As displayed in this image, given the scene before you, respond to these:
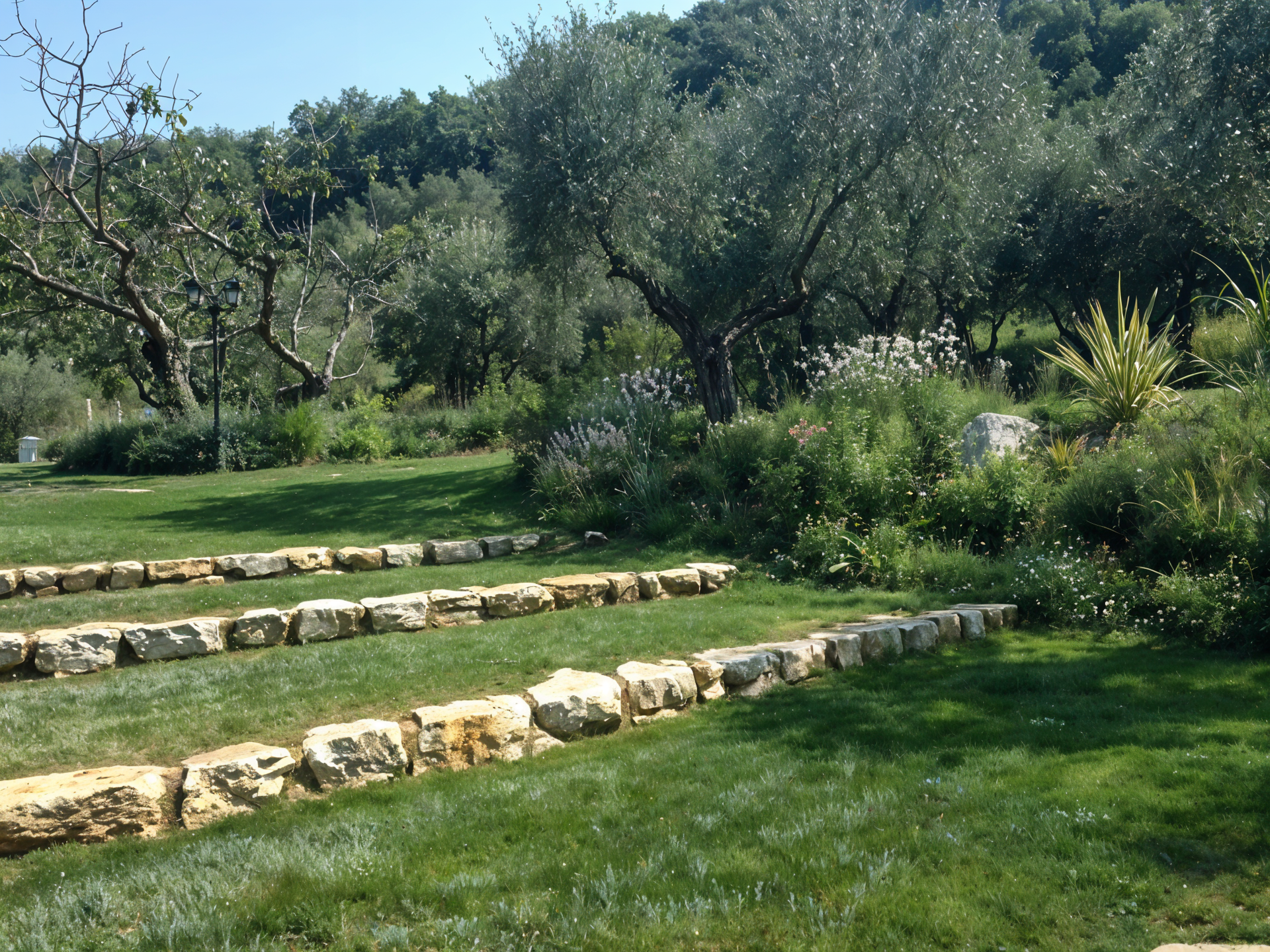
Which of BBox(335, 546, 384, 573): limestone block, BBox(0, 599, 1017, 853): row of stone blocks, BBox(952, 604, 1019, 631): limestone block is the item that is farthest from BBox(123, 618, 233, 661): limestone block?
BBox(952, 604, 1019, 631): limestone block

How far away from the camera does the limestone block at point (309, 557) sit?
854 cm

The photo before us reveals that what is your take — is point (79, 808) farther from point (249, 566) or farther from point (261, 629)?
point (249, 566)

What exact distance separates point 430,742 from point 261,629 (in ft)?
8.25

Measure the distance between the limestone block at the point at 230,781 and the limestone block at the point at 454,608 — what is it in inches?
108

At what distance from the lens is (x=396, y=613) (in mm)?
6297

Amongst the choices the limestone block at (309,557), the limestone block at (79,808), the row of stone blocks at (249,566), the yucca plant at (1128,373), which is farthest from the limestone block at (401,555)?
the yucca plant at (1128,373)

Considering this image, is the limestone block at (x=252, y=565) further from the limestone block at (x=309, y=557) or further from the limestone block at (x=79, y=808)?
the limestone block at (x=79, y=808)

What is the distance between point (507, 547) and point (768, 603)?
143 inches

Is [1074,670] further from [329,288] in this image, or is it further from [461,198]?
[461,198]

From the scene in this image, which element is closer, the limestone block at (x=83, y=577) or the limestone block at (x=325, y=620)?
the limestone block at (x=325, y=620)

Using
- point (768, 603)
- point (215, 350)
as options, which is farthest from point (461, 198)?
point (768, 603)

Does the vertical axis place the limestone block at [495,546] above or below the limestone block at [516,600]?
above

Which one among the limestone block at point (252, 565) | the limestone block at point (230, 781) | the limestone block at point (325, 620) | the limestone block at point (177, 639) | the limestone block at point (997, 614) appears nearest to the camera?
the limestone block at point (230, 781)

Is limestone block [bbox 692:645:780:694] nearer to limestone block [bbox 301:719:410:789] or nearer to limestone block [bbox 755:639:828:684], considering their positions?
limestone block [bbox 755:639:828:684]
